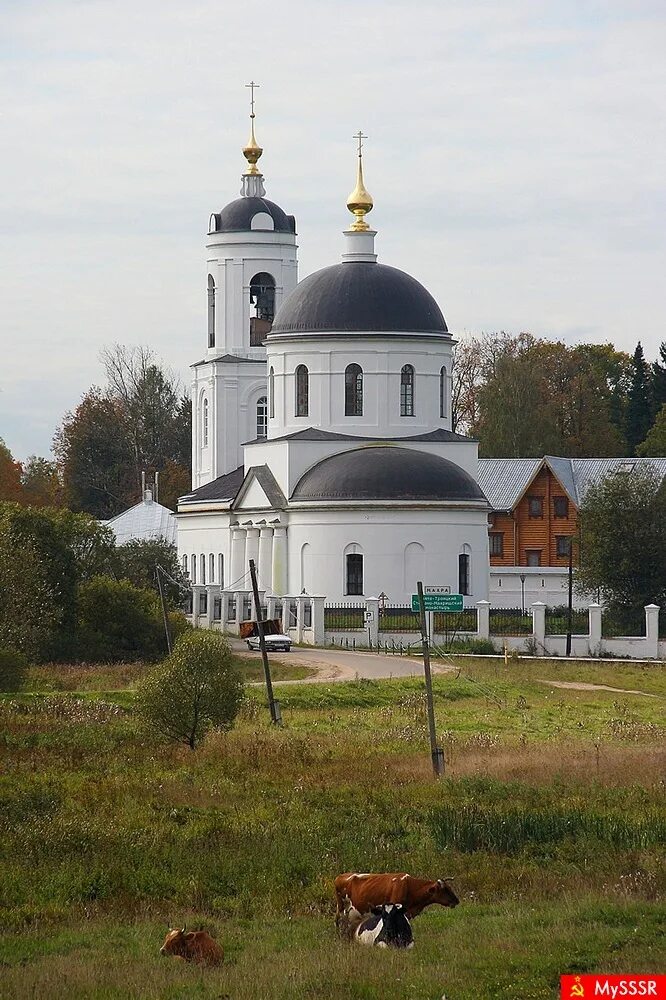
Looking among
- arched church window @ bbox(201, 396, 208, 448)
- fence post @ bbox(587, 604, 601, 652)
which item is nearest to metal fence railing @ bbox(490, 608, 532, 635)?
fence post @ bbox(587, 604, 601, 652)

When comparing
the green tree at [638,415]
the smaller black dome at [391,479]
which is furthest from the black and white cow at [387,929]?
the green tree at [638,415]

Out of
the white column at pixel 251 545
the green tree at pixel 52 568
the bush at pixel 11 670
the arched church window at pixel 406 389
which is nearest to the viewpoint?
the bush at pixel 11 670

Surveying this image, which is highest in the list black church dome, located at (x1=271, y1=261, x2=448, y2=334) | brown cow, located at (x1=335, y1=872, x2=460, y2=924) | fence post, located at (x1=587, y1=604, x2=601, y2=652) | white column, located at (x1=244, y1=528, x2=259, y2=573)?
black church dome, located at (x1=271, y1=261, x2=448, y2=334)

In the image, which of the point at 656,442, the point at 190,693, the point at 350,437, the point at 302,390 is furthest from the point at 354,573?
the point at 190,693

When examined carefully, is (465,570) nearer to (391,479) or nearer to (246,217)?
(391,479)

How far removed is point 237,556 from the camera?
62156 mm

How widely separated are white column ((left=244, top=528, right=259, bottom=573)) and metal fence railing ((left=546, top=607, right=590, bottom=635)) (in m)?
10.1

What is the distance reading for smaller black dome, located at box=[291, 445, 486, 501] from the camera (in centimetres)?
5584

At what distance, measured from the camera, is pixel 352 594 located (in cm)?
5616

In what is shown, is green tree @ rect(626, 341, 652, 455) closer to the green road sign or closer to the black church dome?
the black church dome

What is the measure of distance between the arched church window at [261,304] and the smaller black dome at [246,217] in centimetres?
182

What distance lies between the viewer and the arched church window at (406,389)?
61116 mm

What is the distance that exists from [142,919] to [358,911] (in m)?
2.11

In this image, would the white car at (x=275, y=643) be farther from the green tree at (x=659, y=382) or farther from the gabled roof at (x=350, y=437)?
the green tree at (x=659, y=382)
